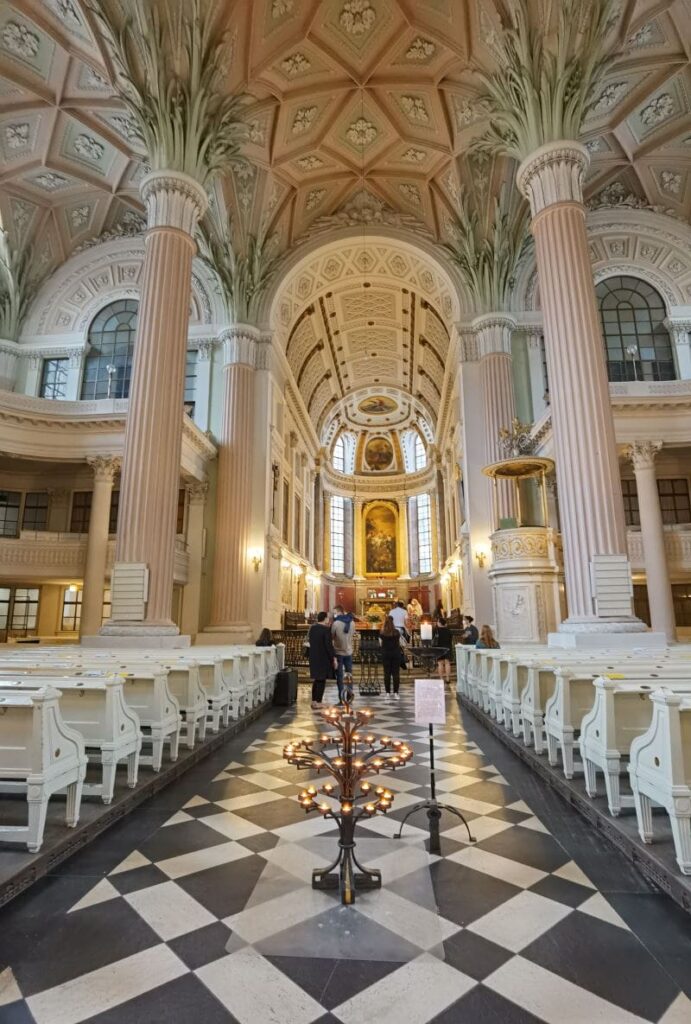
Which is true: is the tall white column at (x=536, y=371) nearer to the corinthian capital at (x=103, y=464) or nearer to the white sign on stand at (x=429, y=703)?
the corinthian capital at (x=103, y=464)

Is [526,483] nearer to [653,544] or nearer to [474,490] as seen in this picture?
[474,490]

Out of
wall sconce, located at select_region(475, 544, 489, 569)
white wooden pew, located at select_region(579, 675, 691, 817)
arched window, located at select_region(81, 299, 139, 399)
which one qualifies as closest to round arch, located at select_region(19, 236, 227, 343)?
arched window, located at select_region(81, 299, 139, 399)

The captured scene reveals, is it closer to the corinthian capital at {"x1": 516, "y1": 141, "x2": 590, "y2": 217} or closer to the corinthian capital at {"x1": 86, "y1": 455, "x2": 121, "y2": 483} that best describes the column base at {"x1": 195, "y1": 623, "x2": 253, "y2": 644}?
the corinthian capital at {"x1": 86, "y1": 455, "x2": 121, "y2": 483}

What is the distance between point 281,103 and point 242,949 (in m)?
18.3

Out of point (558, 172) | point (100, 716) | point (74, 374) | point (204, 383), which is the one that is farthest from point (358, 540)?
point (100, 716)

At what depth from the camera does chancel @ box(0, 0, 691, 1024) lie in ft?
7.93

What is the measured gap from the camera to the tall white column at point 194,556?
52.9 ft

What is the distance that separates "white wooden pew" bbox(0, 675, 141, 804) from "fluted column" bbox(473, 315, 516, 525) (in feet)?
44.1

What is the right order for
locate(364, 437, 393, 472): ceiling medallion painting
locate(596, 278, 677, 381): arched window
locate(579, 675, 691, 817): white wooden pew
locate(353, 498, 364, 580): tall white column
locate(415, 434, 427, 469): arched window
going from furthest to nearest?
locate(364, 437, 393, 472): ceiling medallion painting
locate(415, 434, 427, 469): arched window
locate(353, 498, 364, 580): tall white column
locate(596, 278, 677, 381): arched window
locate(579, 675, 691, 817): white wooden pew

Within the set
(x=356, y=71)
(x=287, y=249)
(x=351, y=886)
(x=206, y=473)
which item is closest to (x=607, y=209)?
(x=356, y=71)

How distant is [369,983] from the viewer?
2018 millimetres

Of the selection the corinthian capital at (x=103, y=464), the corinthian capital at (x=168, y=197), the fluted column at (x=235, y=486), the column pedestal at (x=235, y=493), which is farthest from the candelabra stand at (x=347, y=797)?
the corinthian capital at (x=103, y=464)

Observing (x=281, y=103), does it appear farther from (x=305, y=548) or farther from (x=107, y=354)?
(x=305, y=548)

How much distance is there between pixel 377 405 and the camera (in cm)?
3522
